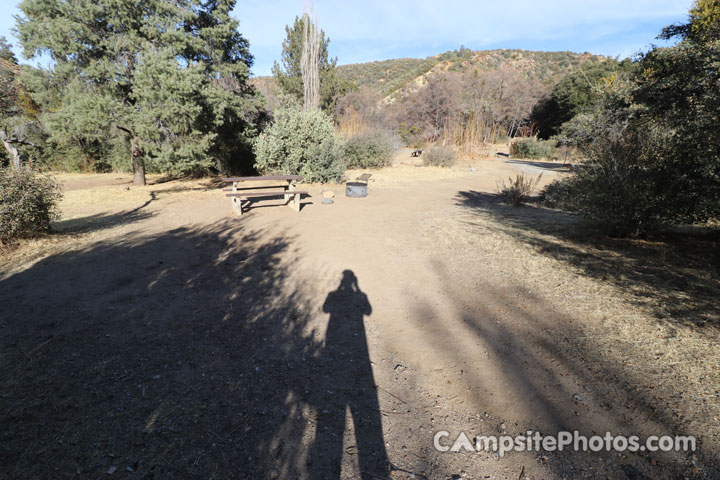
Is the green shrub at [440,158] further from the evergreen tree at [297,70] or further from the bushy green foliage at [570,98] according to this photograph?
the bushy green foliage at [570,98]

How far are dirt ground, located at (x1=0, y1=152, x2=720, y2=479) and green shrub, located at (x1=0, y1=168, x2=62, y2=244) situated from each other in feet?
1.14

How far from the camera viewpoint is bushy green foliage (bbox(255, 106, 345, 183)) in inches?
426

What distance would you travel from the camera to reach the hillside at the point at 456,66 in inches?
1988

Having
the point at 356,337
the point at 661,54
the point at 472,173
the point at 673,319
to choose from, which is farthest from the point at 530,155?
the point at 356,337

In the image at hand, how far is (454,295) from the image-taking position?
12.2ft

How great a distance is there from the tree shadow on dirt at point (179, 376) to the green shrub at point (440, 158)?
14.4m

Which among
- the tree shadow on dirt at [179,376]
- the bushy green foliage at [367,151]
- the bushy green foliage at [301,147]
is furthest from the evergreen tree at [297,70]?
the tree shadow on dirt at [179,376]

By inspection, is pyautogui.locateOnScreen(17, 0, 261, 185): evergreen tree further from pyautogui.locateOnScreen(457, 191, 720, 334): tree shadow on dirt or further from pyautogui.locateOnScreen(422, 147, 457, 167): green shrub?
pyautogui.locateOnScreen(422, 147, 457, 167): green shrub

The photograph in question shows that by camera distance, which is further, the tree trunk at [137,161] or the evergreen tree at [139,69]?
the tree trunk at [137,161]

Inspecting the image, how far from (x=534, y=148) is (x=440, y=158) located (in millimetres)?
11352

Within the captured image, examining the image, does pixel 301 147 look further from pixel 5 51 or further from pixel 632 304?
pixel 5 51

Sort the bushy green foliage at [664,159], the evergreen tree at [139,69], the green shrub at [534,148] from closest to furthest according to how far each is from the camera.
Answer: the bushy green foliage at [664,159], the evergreen tree at [139,69], the green shrub at [534,148]

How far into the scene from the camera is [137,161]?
11414 mm

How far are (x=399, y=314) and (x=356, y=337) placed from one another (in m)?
0.61
